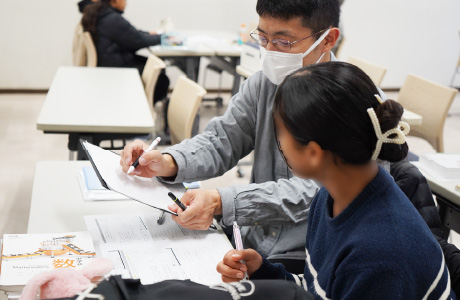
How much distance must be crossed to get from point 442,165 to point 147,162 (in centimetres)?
130

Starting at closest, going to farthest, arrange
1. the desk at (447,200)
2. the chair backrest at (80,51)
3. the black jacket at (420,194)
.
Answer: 1. the black jacket at (420,194)
2. the desk at (447,200)
3. the chair backrest at (80,51)

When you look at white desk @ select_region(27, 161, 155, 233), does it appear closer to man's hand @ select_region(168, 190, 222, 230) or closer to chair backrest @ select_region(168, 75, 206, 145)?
man's hand @ select_region(168, 190, 222, 230)

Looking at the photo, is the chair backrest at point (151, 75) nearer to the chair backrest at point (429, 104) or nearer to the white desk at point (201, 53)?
the white desk at point (201, 53)

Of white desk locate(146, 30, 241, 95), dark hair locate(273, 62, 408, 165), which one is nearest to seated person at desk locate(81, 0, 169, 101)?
white desk locate(146, 30, 241, 95)

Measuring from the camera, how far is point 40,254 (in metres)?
1.24

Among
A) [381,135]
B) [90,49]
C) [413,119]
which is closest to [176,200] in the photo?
[381,135]

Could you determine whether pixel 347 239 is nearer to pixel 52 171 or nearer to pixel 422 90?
pixel 52 171

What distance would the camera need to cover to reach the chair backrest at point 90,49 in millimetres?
4230

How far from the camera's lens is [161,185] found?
5.06 ft

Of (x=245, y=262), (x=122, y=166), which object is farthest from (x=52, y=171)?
(x=245, y=262)

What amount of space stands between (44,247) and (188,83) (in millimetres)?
1745

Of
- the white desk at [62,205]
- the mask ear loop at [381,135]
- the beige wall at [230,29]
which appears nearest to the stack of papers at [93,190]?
the white desk at [62,205]

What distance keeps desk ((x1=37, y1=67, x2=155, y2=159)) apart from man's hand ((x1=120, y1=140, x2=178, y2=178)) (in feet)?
3.07

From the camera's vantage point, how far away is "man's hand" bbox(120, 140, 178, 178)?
149cm
